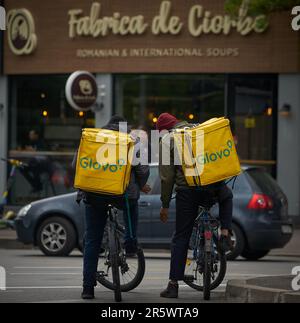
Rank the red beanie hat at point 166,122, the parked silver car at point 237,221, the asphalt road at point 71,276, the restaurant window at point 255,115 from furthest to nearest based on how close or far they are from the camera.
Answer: the restaurant window at point 255,115 < the parked silver car at point 237,221 < the red beanie hat at point 166,122 < the asphalt road at point 71,276

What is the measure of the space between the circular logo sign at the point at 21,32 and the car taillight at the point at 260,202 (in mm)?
10066

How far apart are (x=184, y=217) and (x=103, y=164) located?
3.19 ft

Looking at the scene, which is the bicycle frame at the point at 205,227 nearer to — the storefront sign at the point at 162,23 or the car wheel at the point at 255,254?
the car wheel at the point at 255,254

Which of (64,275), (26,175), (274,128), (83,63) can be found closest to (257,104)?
(274,128)

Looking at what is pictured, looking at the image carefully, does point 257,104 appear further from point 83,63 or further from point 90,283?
point 90,283

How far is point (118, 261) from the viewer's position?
398 inches

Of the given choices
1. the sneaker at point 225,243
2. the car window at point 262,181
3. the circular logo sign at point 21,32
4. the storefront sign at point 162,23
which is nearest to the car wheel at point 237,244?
the car window at point 262,181

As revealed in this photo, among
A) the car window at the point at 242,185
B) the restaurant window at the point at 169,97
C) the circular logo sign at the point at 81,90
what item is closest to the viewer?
the car window at the point at 242,185

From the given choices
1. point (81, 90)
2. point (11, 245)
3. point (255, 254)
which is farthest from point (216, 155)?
point (81, 90)

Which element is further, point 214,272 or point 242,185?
point 242,185

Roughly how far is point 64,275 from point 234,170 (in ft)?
11.5

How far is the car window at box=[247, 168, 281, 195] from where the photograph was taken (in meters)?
15.9

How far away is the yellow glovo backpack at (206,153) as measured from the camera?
32.6ft

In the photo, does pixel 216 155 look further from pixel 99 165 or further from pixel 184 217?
pixel 99 165
